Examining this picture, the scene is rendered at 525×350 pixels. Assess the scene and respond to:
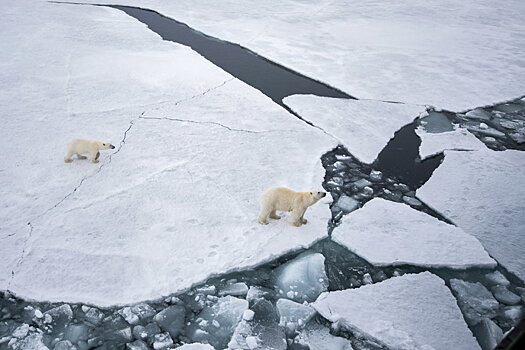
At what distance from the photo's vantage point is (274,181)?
3.27 metres

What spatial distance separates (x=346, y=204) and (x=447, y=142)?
177cm

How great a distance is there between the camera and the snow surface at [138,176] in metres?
2.39

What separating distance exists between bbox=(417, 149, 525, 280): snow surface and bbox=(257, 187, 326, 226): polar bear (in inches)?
47.6

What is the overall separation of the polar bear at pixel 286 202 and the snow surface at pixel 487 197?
121cm

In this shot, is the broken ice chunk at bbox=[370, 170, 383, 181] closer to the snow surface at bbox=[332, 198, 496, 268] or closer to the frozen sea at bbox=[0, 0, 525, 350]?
the frozen sea at bbox=[0, 0, 525, 350]

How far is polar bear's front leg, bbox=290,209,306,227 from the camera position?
272 centimetres

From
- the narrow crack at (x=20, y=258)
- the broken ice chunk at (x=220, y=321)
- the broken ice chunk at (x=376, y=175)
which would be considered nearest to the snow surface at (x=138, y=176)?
the narrow crack at (x=20, y=258)

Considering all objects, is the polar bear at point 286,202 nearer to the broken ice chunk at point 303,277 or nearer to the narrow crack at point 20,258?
the broken ice chunk at point 303,277

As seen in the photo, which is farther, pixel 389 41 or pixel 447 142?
pixel 389 41

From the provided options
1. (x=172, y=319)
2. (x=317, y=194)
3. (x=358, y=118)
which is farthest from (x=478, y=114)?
(x=172, y=319)

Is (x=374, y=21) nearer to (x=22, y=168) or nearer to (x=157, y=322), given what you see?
(x=22, y=168)

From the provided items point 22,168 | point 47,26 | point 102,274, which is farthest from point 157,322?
point 47,26

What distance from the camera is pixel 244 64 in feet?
20.6

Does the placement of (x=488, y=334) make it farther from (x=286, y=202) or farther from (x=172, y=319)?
(x=172, y=319)
